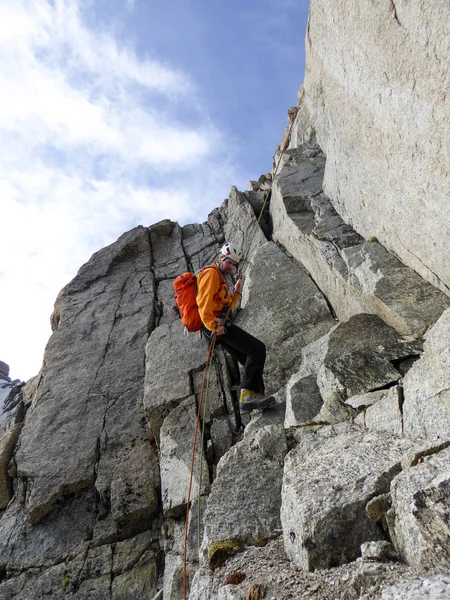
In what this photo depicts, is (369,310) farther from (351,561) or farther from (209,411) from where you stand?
(351,561)

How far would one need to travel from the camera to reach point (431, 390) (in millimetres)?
3676

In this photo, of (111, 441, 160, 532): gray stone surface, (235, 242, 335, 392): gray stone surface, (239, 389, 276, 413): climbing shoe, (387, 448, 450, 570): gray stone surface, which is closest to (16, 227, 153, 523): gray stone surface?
(111, 441, 160, 532): gray stone surface

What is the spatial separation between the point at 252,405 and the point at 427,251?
3.74 meters

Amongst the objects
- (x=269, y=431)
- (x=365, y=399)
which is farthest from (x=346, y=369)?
(x=269, y=431)

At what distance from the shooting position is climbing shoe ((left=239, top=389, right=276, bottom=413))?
6984 millimetres

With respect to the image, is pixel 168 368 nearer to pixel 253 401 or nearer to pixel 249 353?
pixel 249 353

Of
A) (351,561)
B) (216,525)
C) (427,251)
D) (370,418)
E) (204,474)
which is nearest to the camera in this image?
(351,561)

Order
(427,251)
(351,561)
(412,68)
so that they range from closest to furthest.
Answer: (351,561) → (412,68) → (427,251)

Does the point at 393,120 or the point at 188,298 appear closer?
the point at 393,120

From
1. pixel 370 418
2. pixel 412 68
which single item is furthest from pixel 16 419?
pixel 412 68

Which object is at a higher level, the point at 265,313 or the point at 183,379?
the point at 265,313

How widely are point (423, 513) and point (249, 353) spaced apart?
524 cm

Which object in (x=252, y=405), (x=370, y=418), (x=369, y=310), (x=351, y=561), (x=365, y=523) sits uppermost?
(x=369, y=310)

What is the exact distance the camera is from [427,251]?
6078 mm
